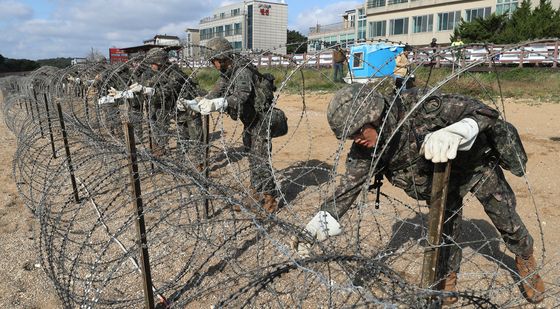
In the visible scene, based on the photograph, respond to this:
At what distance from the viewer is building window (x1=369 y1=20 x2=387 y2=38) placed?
39.9m

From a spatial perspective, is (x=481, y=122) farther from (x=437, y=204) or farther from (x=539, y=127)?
(x=539, y=127)

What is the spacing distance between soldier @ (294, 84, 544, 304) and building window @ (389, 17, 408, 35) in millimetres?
38046

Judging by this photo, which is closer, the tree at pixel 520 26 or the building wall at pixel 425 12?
the tree at pixel 520 26

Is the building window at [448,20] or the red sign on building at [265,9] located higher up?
the red sign on building at [265,9]

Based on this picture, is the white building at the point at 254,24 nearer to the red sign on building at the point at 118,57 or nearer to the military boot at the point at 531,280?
the red sign on building at the point at 118,57

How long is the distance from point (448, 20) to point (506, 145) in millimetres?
35767

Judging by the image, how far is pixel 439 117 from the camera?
2707mm

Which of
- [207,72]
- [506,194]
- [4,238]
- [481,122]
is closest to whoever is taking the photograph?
[481,122]

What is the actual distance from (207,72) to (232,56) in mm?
18396

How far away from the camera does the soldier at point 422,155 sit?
99.2 inches

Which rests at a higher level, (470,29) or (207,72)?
(470,29)

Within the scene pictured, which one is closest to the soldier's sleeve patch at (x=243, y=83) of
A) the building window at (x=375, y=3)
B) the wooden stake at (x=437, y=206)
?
the wooden stake at (x=437, y=206)

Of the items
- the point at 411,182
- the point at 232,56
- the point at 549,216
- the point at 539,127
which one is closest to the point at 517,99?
the point at 539,127

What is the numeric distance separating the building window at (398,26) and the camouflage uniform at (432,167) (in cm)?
3805
